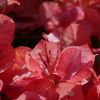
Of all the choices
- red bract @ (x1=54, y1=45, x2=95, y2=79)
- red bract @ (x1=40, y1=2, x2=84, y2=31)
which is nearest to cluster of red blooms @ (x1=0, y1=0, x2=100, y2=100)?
red bract @ (x1=54, y1=45, x2=95, y2=79)

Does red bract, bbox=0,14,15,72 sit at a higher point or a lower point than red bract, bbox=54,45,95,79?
higher

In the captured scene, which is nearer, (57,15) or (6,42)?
(6,42)

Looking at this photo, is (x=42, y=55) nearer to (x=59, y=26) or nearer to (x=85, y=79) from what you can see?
(x=85, y=79)

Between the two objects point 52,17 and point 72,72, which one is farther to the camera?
point 52,17

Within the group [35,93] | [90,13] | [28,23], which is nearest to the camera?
[35,93]

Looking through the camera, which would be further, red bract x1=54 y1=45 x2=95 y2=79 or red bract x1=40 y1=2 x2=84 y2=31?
red bract x1=40 y1=2 x2=84 y2=31

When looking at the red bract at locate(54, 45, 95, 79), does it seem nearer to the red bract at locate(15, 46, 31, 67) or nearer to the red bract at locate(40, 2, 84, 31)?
the red bract at locate(15, 46, 31, 67)

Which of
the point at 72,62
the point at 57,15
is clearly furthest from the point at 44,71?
the point at 57,15

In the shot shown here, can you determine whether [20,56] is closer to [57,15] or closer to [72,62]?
[72,62]

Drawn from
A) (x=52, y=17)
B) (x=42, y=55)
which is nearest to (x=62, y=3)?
(x=52, y=17)

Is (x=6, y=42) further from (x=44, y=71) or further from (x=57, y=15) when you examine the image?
(x=57, y=15)

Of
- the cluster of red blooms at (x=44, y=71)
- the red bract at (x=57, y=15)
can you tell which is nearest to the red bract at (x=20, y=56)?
the cluster of red blooms at (x=44, y=71)
